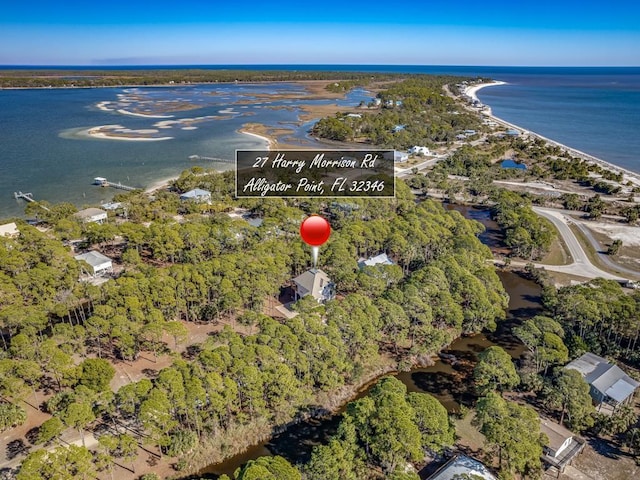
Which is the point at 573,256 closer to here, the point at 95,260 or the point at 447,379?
the point at 447,379

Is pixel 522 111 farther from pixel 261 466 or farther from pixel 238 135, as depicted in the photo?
pixel 261 466

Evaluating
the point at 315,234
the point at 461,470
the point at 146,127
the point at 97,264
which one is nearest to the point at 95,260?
the point at 97,264

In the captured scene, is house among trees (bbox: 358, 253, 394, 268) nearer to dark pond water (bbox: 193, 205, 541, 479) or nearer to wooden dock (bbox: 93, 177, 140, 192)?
dark pond water (bbox: 193, 205, 541, 479)

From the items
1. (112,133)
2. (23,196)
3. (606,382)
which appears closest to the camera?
(606,382)

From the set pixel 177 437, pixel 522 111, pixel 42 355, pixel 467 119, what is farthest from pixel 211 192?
pixel 522 111

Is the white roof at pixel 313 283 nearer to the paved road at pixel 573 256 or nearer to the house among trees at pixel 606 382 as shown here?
the house among trees at pixel 606 382
